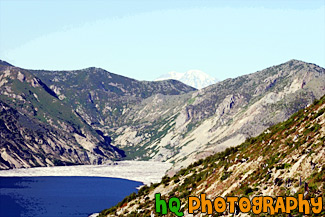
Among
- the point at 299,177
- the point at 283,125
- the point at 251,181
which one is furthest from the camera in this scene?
the point at 283,125

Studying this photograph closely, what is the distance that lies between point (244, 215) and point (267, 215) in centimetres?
405

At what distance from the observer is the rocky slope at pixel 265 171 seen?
50812mm

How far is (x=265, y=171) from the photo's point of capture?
58062mm

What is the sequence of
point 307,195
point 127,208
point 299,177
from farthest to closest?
point 127,208 → point 299,177 → point 307,195

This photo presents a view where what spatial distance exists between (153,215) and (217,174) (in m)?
10.9

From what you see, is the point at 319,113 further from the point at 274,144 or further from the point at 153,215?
the point at 153,215

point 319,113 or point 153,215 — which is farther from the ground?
point 319,113

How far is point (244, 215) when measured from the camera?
51.0 m

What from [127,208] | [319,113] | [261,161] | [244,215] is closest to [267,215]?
[244,215]

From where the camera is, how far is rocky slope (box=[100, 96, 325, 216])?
50.8m

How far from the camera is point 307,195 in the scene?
45969 millimetres

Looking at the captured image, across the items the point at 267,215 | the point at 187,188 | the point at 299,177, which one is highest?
the point at 187,188

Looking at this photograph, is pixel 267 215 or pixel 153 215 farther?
pixel 153 215

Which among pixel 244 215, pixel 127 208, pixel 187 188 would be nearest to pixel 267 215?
pixel 244 215
